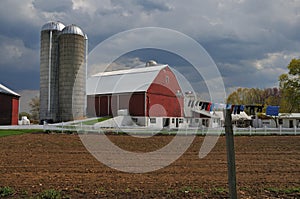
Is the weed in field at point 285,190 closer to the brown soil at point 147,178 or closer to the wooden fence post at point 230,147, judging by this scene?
the brown soil at point 147,178

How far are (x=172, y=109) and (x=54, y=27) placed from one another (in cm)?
1695

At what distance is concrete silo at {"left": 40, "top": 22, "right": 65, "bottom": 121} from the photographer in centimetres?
3428

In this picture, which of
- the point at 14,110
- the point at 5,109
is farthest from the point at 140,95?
the point at 5,109

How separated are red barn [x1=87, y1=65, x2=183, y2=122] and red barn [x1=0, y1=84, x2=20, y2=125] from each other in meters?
8.59

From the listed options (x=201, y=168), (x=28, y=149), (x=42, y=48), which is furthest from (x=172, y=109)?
(x=201, y=168)

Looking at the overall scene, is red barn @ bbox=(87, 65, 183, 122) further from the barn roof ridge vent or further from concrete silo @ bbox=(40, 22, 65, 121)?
concrete silo @ bbox=(40, 22, 65, 121)

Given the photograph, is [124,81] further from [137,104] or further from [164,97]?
[164,97]

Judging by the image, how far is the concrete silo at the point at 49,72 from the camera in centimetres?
3428

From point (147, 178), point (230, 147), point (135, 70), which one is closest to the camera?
point (230, 147)

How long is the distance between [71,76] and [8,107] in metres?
7.39

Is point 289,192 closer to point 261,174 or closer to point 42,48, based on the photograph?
point 261,174

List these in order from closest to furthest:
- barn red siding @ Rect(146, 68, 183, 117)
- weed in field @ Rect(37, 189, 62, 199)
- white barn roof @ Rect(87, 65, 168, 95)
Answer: weed in field @ Rect(37, 189, 62, 199) < barn red siding @ Rect(146, 68, 183, 117) < white barn roof @ Rect(87, 65, 168, 95)

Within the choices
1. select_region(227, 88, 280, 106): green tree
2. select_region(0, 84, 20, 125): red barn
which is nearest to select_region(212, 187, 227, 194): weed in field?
select_region(0, 84, 20, 125): red barn

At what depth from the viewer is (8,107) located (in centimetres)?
3350
